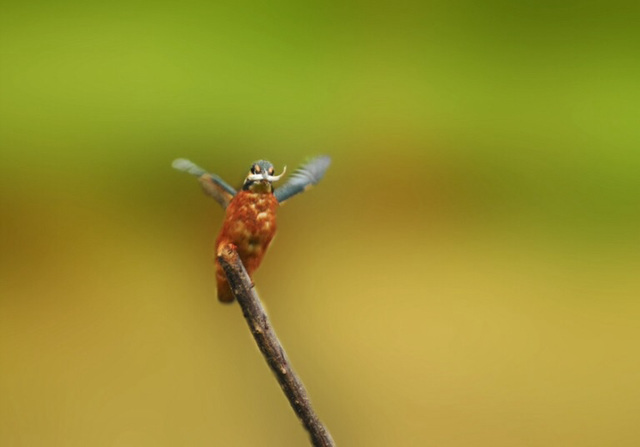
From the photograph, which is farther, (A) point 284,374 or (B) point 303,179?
(B) point 303,179

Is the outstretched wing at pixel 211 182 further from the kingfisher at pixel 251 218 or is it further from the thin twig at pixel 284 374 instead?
the thin twig at pixel 284 374

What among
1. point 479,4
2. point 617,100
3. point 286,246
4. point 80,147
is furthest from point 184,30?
point 617,100

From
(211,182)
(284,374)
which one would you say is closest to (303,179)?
(211,182)

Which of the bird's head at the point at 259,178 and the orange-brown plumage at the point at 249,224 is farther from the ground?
the bird's head at the point at 259,178

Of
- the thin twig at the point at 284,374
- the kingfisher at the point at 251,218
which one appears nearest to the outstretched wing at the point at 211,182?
the kingfisher at the point at 251,218

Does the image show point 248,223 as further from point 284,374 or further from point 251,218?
point 284,374

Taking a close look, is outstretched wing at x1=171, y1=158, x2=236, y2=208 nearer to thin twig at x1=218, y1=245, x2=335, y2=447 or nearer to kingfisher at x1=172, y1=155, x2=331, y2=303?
→ kingfisher at x1=172, y1=155, x2=331, y2=303

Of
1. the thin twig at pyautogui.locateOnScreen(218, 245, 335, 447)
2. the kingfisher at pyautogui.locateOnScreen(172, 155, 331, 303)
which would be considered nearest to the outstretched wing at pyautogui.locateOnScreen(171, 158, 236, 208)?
the kingfisher at pyautogui.locateOnScreen(172, 155, 331, 303)

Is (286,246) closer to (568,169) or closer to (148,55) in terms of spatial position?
(148,55)
